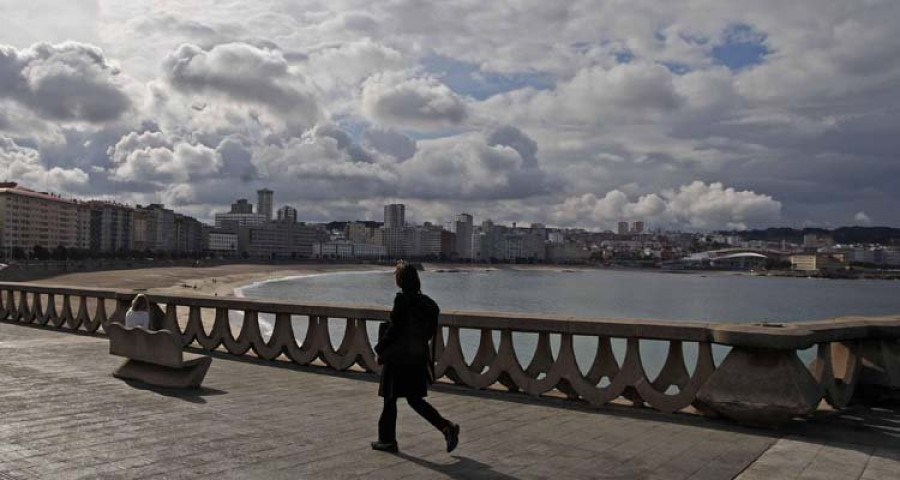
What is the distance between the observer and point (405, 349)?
22.3ft

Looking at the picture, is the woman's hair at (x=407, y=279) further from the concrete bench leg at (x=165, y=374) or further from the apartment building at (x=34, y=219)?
the apartment building at (x=34, y=219)

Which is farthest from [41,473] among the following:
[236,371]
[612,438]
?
[236,371]

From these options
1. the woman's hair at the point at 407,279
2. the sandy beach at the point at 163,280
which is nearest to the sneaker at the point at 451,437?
the woman's hair at the point at 407,279

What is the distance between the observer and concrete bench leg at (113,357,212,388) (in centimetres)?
962

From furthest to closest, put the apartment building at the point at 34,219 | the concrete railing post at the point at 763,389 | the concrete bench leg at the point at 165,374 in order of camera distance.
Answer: the apartment building at the point at 34,219
the concrete bench leg at the point at 165,374
the concrete railing post at the point at 763,389

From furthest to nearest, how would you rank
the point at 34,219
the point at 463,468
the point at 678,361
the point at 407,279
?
the point at 34,219 < the point at 678,361 < the point at 407,279 < the point at 463,468

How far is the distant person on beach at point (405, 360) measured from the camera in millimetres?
6805

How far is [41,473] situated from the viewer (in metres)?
5.75

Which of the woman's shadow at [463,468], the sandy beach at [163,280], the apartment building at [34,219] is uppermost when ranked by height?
the apartment building at [34,219]

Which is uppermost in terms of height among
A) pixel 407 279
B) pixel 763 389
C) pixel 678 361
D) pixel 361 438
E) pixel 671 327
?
pixel 407 279

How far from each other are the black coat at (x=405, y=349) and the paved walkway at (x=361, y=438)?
0.59m

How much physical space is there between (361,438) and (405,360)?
106 centimetres

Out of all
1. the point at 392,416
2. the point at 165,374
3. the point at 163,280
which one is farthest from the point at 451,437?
the point at 163,280

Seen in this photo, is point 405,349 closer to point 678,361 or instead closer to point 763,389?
point 678,361
